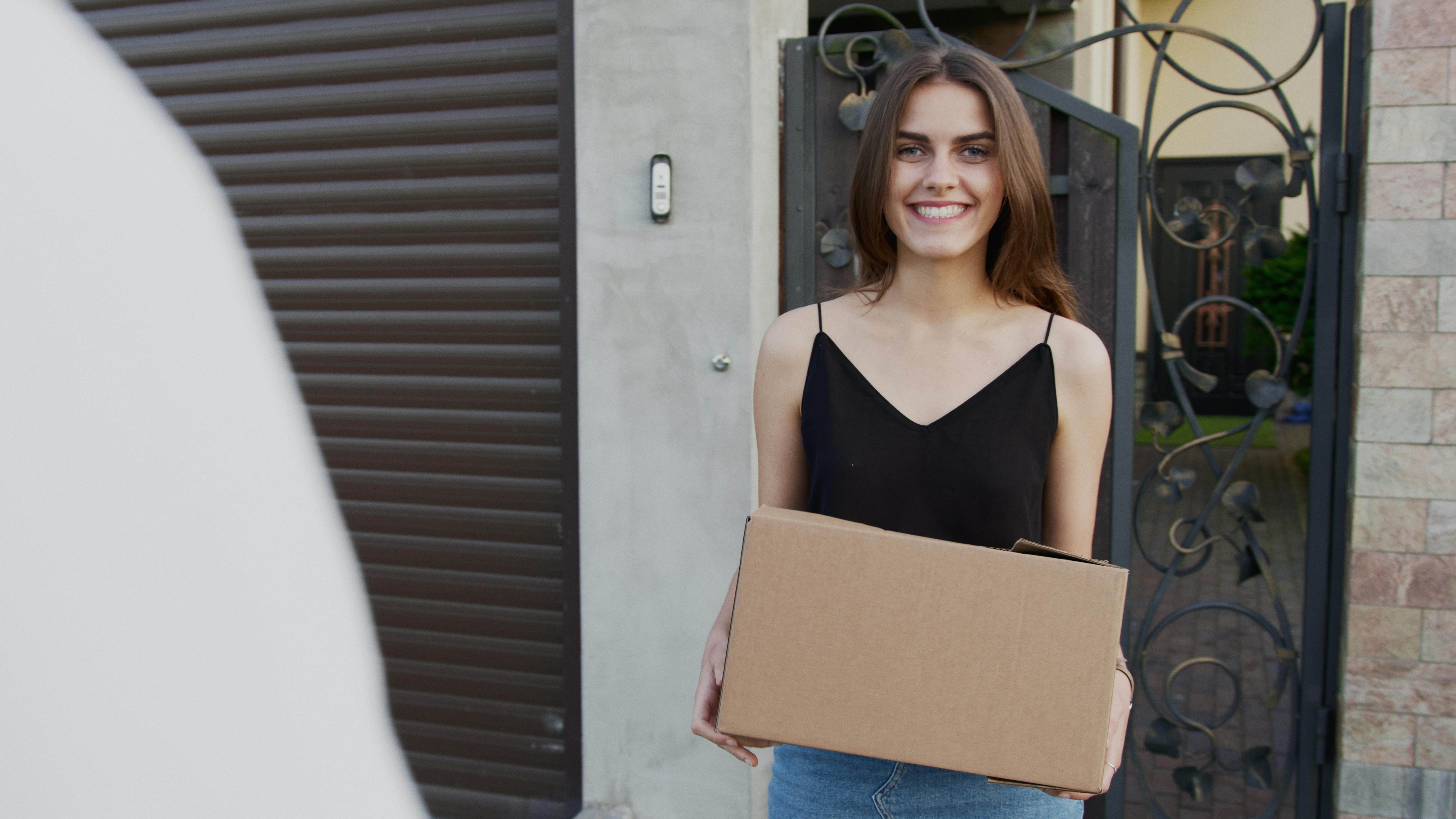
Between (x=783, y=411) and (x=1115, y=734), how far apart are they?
2.14 ft

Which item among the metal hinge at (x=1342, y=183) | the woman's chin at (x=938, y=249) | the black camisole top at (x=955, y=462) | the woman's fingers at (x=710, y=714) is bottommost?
the woman's fingers at (x=710, y=714)

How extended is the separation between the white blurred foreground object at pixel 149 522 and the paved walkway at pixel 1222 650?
2.38 m

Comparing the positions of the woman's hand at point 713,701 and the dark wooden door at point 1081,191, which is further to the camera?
the dark wooden door at point 1081,191

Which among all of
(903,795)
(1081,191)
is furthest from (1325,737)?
(903,795)

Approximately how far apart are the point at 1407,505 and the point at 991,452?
1432 mm

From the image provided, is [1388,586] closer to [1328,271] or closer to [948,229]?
[1328,271]

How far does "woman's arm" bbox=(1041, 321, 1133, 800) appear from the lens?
1.53 m

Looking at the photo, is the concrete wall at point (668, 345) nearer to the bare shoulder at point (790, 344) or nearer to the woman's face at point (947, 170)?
the bare shoulder at point (790, 344)

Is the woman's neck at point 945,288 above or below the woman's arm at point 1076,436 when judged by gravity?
above

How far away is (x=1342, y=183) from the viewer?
2375 millimetres

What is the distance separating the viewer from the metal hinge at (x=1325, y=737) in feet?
8.16

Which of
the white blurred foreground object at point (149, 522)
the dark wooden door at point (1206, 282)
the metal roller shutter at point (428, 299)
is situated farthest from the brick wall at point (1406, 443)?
the dark wooden door at point (1206, 282)

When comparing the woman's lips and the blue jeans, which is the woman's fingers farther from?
the woman's lips

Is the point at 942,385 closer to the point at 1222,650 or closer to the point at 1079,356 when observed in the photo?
the point at 1079,356
